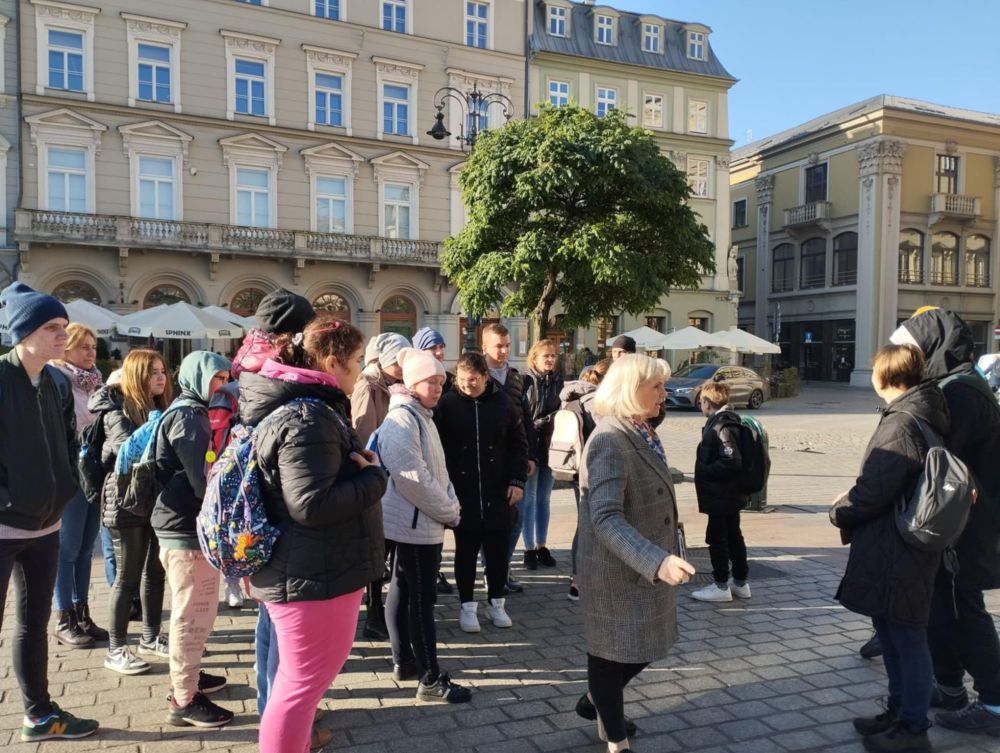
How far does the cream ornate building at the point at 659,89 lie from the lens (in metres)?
32.5

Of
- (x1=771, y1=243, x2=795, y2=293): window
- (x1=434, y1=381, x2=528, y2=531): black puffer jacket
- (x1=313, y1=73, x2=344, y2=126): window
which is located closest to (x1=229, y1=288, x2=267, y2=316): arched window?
(x1=313, y1=73, x2=344, y2=126): window

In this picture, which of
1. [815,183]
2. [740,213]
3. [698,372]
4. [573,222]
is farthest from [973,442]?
[740,213]

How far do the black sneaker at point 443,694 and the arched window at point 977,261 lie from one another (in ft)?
145

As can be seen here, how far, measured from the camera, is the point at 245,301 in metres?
26.7

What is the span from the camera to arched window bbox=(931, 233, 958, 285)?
39531 millimetres

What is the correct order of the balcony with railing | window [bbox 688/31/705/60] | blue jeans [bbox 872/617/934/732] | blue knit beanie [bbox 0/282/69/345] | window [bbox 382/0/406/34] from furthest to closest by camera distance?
window [bbox 688/31/705/60] → window [bbox 382/0/406/34] → the balcony with railing → blue jeans [bbox 872/617/934/732] → blue knit beanie [bbox 0/282/69/345]

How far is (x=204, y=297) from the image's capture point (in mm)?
25594

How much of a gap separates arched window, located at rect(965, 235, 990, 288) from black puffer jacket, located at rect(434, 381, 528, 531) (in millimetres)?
43245

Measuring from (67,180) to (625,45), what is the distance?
23.6m

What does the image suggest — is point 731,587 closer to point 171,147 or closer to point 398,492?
point 398,492

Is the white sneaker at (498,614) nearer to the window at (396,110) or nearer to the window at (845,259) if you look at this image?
the window at (396,110)

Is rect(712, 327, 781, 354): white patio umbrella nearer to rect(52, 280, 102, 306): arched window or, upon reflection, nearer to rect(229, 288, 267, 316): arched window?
rect(229, 288, 267, 316): arched window

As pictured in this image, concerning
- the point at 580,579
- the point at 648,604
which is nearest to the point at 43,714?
the point at 580,579

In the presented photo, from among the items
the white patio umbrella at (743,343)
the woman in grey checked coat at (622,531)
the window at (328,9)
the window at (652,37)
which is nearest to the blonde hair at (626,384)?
the woman in grey checked coat at (622,531)
